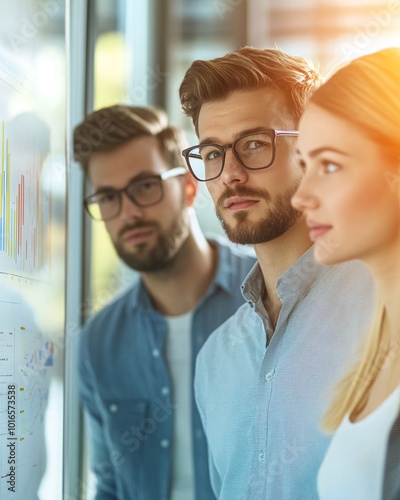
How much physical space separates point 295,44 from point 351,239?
1.66ft

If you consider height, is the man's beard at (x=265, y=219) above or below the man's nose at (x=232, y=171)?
below

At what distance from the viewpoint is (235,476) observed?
1028mm

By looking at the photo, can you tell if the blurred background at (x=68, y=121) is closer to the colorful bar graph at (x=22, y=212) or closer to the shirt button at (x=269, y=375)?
the colorful bar graph at (x=22, y=212)

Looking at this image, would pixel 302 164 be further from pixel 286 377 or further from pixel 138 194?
Result: pixel 138 194

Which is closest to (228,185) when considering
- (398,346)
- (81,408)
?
(398,346)

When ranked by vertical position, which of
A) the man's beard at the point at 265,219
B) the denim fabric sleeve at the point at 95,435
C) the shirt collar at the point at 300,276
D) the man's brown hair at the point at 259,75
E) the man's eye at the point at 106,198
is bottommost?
the denim fabric sleeve at the point at 95,435

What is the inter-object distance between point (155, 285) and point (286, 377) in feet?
1.76

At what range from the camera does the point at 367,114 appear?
0.84 metres

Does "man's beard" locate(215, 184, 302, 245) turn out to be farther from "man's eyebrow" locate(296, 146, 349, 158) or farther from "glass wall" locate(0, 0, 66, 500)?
"glass wall" locate(0, 0, 66, 500)

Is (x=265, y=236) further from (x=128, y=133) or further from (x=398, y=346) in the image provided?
(x=128, y=133)

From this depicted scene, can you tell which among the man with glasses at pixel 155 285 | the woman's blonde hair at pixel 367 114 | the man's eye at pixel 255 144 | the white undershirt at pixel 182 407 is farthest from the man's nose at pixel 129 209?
the woman's blonde hair at pixel 367 114

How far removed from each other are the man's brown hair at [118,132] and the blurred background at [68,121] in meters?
0.04

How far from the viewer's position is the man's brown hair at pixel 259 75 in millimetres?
968

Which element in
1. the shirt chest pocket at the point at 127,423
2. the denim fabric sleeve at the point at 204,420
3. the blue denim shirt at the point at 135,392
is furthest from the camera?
the shirt chest pocket at the point at 127,423
